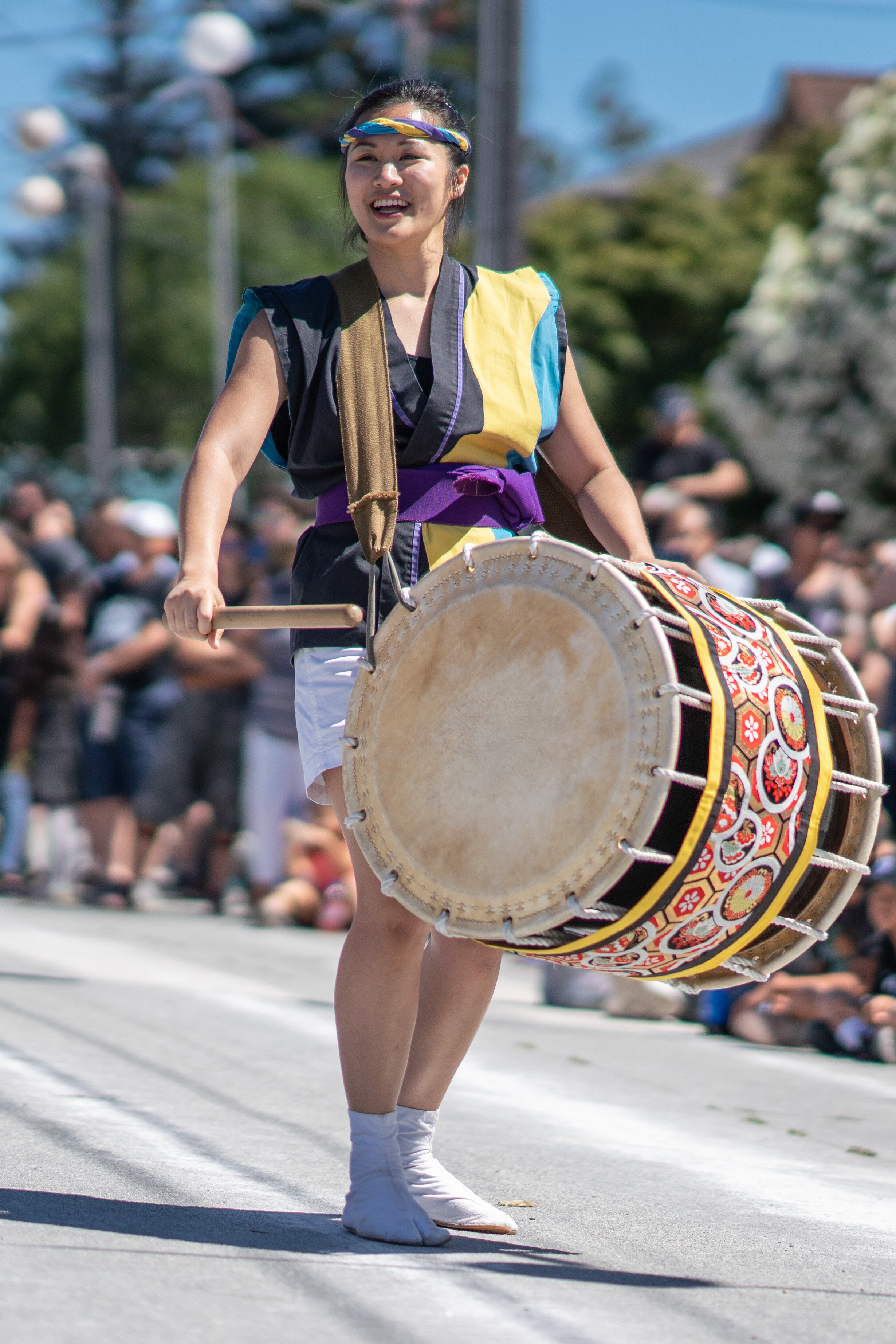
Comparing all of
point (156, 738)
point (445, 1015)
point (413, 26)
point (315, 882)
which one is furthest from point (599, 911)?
point (413, 26)

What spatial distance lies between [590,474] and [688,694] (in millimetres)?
835

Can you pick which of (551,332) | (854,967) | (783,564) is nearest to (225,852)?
(783,564)

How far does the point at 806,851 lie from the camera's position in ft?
10.8

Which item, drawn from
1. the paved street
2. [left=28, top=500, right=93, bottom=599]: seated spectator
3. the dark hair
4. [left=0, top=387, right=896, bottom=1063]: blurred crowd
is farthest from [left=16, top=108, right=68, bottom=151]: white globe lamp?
the dark hair

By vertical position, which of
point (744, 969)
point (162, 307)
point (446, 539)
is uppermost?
point (162, 307)

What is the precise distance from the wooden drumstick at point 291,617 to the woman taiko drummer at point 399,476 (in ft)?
0.23

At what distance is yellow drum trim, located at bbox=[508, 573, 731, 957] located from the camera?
3096 millimetres

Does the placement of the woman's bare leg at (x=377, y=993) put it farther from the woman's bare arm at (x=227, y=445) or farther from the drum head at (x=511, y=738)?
the woman's bare arm at (x=227, y=445)

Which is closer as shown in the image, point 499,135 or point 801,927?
point 801,927

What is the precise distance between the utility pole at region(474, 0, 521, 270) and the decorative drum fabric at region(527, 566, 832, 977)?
9.07 m

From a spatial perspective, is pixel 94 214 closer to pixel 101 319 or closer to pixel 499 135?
pixel 101 319

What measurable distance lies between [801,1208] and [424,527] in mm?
1641

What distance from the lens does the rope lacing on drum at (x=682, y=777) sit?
3.03 m

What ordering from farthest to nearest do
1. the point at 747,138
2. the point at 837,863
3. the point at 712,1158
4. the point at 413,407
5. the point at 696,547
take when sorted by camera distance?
the point at 747,138
the point at 696,547
the point at 712,1158
the point at 413,407
the point at 837,863
